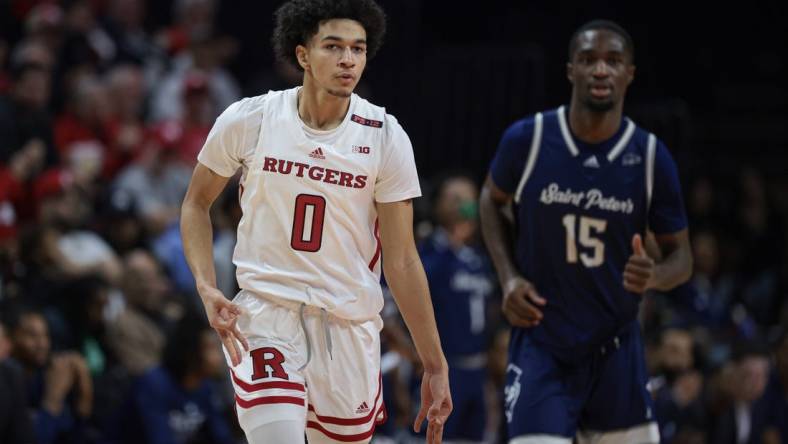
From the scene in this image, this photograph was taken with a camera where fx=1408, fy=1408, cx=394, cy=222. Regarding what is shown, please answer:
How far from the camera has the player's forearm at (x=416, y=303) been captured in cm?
587

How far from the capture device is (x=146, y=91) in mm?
13844

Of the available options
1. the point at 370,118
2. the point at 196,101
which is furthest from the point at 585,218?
the point at 196,101

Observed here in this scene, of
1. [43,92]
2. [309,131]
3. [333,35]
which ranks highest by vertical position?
[333,35]

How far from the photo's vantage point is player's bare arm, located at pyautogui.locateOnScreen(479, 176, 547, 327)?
22.5 feet

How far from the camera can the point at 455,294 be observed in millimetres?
11195

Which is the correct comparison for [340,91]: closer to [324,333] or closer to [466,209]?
[324,333]

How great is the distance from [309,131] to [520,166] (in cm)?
158

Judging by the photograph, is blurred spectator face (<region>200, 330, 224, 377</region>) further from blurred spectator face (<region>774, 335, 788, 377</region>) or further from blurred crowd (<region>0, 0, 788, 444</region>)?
blurred spectator face (<region>774, 335, 788, 377</region>)

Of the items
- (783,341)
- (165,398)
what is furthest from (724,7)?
(165,398)

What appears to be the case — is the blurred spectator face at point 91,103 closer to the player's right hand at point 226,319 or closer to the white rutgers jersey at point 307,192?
the white rutgers jersey at point 307,192

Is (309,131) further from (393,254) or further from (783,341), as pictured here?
(783,341)

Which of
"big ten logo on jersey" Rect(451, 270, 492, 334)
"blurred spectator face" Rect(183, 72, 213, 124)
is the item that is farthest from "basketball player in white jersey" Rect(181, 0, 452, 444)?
"blurred spectator face" Rect(183, 72, 213, 124)

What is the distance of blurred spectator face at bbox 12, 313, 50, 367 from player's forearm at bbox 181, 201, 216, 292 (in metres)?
3.51

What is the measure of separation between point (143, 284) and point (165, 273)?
900 mm
